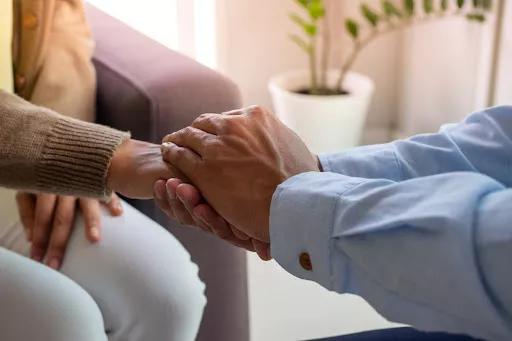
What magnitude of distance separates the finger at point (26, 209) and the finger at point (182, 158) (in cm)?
28

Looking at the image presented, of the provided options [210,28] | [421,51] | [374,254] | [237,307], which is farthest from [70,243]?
[421,51]

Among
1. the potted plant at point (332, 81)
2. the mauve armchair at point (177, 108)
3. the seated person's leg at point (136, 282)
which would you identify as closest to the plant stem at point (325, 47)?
the potted plant at point (332, 81)

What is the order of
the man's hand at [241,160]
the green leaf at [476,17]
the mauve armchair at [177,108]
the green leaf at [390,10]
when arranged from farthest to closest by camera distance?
the green leaf at [390,10] → the green leaf at [476,17] → the mauve armchair at [177,108] → the man's hand at [241,160]

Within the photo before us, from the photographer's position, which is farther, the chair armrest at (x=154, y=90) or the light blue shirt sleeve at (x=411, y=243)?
the chair armrest at (x=154, y=90)

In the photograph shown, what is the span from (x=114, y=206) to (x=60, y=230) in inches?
3.2

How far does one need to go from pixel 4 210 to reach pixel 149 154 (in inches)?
10.6

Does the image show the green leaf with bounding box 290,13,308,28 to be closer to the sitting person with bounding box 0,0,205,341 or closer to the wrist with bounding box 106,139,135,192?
the sitting person with bounding box 0,0,205,341

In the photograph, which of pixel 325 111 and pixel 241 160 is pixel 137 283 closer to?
pixel 241 160

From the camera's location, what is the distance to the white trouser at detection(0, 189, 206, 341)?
2.90 ft

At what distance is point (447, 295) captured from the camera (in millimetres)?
591

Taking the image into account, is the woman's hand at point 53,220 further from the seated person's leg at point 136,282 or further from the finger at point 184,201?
the finger at point 184,201

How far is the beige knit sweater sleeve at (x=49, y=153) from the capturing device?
3.08 feet

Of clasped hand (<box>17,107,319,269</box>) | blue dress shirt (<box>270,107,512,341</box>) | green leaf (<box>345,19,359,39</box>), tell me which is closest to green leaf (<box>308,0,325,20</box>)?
green leaf (<box>345,19,359,39</box>)

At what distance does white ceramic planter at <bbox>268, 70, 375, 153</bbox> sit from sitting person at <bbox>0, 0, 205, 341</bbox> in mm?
1072
